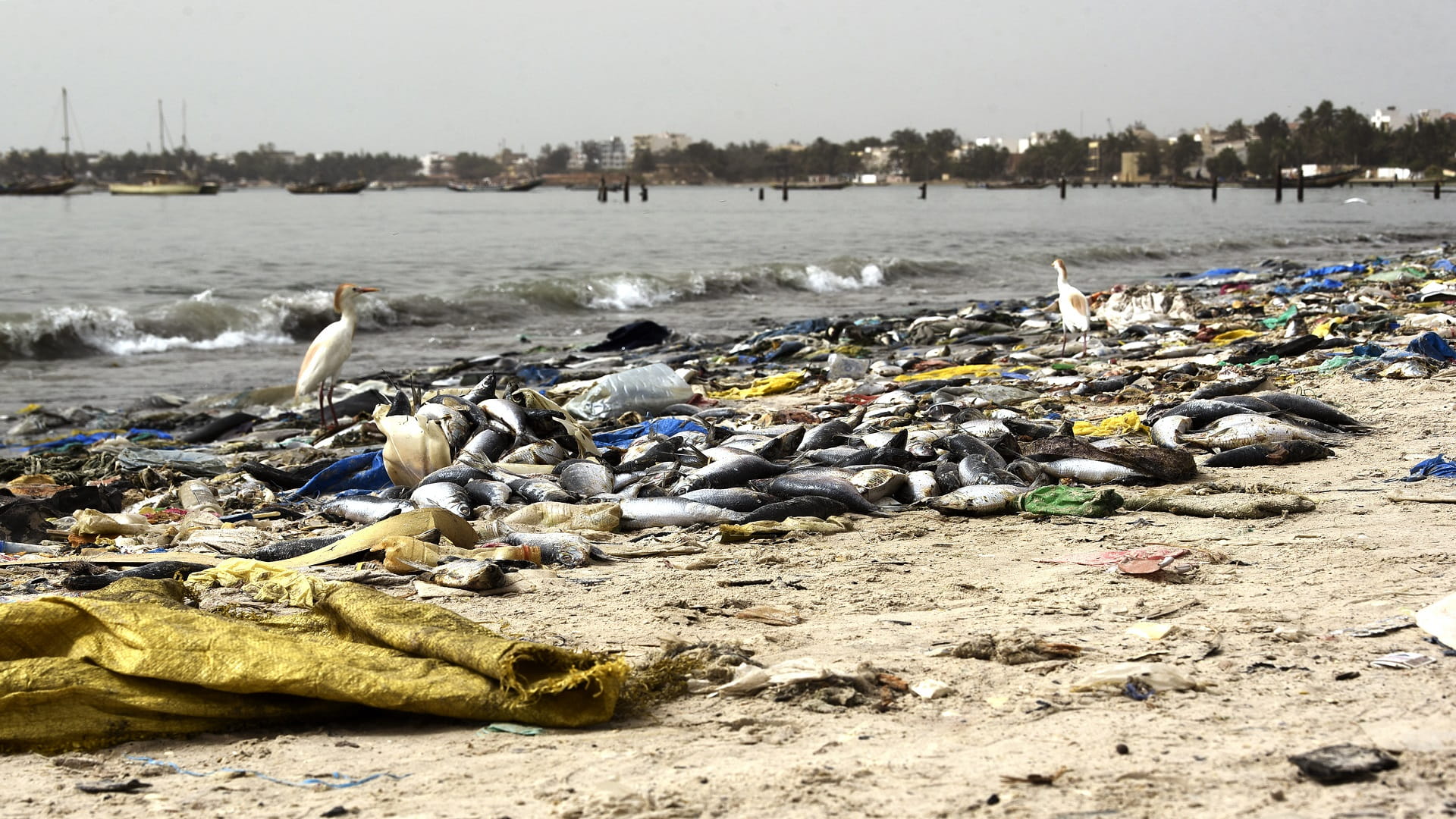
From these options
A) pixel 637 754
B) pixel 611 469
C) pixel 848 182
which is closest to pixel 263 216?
pixel 611 469

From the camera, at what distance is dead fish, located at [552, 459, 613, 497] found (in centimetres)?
596

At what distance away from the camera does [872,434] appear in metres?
6.83

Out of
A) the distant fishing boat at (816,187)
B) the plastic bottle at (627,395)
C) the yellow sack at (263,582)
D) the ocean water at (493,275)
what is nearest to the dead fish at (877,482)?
the yellow sack at (263,582)

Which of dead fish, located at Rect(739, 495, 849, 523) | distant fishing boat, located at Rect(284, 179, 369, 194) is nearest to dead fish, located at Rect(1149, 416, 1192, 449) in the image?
dead fish, located at Rect(739, 495, 849, 523)

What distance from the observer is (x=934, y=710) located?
2812 millimetres

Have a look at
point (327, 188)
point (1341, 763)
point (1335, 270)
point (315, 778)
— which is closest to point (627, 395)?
point (315, 778)

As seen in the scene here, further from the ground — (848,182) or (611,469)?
(848,182)

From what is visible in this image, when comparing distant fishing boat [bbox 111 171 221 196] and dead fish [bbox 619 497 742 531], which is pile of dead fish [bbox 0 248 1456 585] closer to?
dead fish [bbox 619 497 742 531]

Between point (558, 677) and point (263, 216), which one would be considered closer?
point (558, 677)

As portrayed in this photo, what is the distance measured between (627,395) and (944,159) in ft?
539

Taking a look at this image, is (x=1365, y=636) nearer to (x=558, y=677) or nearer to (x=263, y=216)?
(x=558, y=677)

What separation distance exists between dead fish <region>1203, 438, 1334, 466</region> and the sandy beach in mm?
1390

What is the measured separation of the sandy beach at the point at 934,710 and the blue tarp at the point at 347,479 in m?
2.16

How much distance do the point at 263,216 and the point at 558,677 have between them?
62931 millimetres
